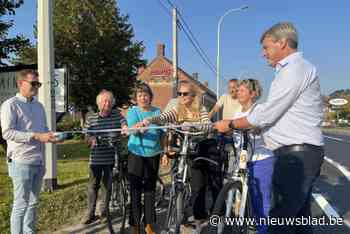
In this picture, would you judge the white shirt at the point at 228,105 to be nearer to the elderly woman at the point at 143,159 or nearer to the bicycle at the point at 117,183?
the elderly woman at the point at 143,159

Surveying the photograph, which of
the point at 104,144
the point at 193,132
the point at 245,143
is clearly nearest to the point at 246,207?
the point at 245,143

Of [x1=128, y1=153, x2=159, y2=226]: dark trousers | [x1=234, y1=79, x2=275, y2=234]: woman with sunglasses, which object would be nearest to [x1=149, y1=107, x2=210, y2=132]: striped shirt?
[x1=128, y1=153, x2=159, y2=226]: dark trousers

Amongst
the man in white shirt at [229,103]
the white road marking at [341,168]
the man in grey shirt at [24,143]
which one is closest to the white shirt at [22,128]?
the man in grey shirt at [24,143]

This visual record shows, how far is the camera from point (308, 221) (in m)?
3.43

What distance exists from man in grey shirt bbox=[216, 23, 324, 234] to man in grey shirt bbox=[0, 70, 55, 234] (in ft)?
7.29

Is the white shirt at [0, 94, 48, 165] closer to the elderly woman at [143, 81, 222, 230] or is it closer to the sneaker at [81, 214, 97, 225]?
the elderly woman at [143, 81, 222, 230]

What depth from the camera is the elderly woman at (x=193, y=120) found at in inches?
191

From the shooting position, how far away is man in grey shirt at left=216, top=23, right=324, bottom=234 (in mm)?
2891

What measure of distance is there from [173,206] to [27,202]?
5.06 feet

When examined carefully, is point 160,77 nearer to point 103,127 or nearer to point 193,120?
point 103,127

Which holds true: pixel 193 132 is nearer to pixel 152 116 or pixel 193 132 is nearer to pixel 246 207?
pixel 152 116

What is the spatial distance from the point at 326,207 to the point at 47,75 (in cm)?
525

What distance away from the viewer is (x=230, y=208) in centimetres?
383

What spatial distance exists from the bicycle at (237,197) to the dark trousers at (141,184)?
1.11 metres
